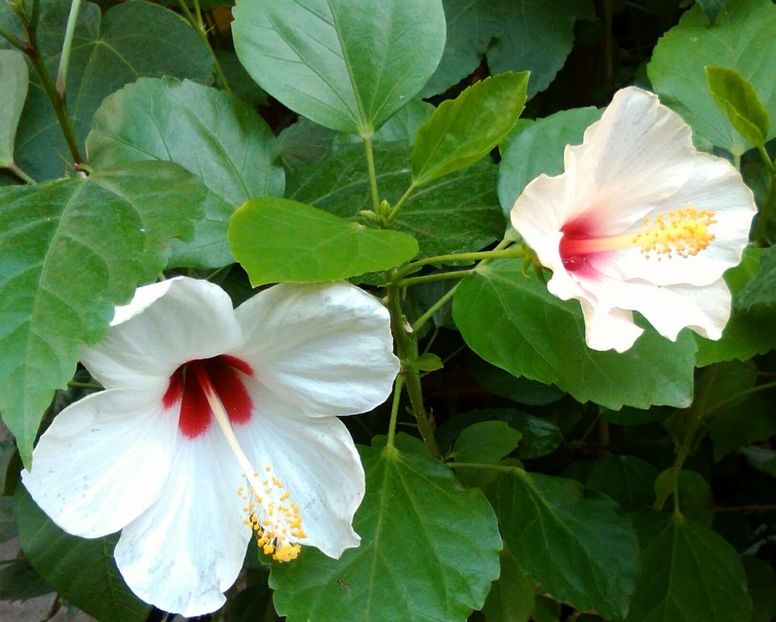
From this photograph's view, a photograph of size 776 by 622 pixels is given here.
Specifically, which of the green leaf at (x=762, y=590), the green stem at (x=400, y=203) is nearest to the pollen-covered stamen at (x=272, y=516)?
the green stem at (x=400, y=203)

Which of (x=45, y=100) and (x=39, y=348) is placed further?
(x=45, y=100)

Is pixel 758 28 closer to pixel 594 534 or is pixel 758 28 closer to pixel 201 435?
pixel 594 534

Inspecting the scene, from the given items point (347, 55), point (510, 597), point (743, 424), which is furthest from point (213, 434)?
point (743, 424)

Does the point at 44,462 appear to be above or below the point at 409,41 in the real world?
below

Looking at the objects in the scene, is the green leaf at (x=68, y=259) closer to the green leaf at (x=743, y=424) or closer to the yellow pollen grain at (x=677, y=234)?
the yellow pollen grain at (x=677, y=234)

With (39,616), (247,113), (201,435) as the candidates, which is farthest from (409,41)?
(39,616)

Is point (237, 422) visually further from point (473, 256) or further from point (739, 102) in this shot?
point (739, 102)

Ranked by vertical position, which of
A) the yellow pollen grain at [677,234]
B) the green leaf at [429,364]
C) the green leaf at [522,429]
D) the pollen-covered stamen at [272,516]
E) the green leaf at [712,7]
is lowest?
the green leaf at [522,429]

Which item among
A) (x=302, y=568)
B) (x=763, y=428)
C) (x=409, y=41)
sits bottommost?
(x=763, y=428)
